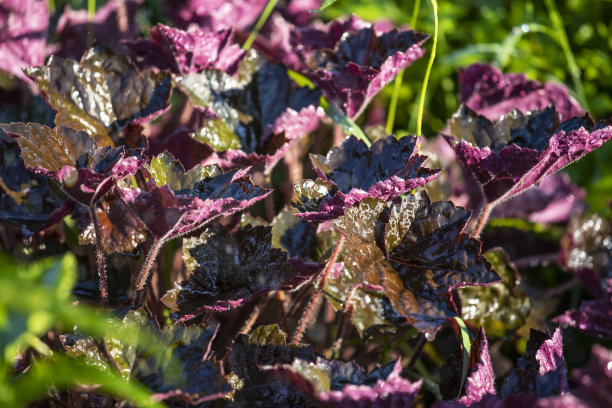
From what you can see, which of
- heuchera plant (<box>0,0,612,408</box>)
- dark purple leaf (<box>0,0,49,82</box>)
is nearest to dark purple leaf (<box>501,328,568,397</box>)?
heuchera plant (<box>0,0,612,408</box>)

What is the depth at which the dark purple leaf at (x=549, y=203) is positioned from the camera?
1562mm

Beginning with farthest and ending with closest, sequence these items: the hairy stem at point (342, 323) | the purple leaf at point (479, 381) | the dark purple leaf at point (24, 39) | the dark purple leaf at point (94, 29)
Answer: the dark purple leaf at point (94, 29)
the dark purple leaf at point (24, 39)
the hairy stem at point (342, 323)
the purple leaf at point (479, 381)

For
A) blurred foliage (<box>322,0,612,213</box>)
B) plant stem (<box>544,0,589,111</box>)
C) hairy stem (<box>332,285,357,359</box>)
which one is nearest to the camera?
hairy stem (<box>332,285,357,359</box>)

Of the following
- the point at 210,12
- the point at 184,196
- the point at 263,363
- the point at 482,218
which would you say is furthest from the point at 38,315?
the point at 210,12

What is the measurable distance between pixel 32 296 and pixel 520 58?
1.82 metres

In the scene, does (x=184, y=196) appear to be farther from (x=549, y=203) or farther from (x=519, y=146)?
(x=549, y=203)

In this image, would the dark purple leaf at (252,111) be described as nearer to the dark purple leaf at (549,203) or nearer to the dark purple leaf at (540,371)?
the dark purple leaf at (540,371)

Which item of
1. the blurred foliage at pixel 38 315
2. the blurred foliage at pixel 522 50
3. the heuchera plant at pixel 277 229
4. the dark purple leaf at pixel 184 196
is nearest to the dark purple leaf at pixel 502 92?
the heuchera plant at pixel 277 229

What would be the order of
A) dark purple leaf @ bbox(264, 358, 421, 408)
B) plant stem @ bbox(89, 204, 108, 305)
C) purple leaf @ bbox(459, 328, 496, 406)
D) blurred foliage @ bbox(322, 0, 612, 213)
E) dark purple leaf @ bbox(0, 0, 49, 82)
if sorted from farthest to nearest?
1. blurred foliage @ bbox(322, 0, 612, 213)
2. dark purple leaf @ bbox(0, 0, 49, 82)
3. plant stem @ bbox(89, 204, 108, 305)
4. purple leaf @ bbox(459, 328, 496, 406)
5. dark purple leaf @ bbox(264, 358, 421, 408)

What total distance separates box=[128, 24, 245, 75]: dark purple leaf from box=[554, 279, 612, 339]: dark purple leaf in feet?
2.56

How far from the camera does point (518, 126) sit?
3.45 feet

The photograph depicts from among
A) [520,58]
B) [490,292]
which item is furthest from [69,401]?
[520,58]

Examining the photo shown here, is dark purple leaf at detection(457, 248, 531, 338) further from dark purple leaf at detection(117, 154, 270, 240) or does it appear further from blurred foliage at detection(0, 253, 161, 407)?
blurred foliage at detection(0, 253, 161, 407)

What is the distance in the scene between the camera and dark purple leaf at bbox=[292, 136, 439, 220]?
84 cm
